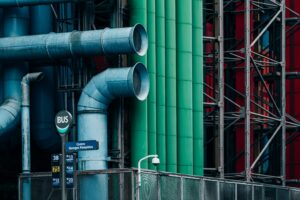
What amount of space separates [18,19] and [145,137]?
7.55 meters

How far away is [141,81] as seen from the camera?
1930 inches

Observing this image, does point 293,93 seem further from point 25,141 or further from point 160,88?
point 25,141

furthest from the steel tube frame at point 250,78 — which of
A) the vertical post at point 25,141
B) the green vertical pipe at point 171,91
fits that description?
the vertical post at point 25,141

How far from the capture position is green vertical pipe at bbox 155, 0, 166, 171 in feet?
171

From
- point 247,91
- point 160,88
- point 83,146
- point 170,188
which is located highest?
point 160,88

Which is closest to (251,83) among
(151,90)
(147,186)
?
(151,90)

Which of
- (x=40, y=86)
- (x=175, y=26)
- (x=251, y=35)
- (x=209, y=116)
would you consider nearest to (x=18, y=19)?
A: (x=40, y=86)

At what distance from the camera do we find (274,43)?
6681cm

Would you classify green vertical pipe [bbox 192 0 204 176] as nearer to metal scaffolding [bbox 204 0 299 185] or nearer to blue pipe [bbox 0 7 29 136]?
metal scaffolding [bbox 204 0 299 185]

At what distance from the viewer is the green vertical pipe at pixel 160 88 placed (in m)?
52.0

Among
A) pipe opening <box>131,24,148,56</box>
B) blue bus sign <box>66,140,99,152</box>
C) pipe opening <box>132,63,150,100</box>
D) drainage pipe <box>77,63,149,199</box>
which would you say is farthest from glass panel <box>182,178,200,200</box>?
blue bus sign <box>66,140,99,152</box>

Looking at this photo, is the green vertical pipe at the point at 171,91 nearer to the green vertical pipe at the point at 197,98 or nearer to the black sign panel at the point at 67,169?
the green vertical pipe at the point at 197,98

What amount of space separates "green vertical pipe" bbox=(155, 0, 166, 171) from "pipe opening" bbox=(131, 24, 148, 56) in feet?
11.0

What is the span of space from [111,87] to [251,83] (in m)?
17.5
